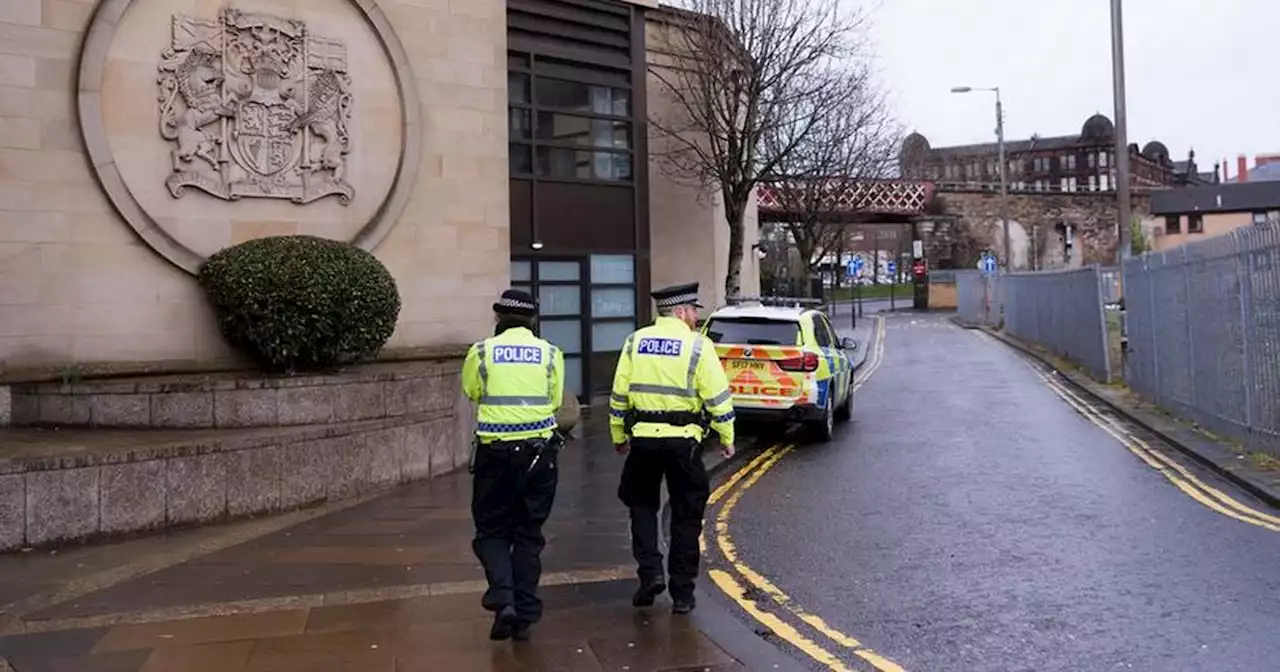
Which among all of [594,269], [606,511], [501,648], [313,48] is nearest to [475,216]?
[313,48]

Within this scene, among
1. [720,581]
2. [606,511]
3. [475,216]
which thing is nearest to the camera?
[720,581]

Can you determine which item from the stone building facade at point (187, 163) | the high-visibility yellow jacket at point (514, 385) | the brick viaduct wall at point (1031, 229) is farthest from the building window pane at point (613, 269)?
the brick viaduct wall at point (1031, 229)

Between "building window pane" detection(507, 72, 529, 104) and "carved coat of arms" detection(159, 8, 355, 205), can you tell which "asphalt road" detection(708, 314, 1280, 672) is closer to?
"carved coat of arms" detection(159, 8, 355, 205)

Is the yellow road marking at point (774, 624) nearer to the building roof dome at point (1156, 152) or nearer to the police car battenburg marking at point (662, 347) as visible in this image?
the police car battenburg marking at point (662, 347)

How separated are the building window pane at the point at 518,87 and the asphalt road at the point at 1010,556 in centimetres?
688

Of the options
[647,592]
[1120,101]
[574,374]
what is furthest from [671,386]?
[1120,101]

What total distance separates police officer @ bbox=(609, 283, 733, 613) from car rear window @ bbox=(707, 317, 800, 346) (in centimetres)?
710

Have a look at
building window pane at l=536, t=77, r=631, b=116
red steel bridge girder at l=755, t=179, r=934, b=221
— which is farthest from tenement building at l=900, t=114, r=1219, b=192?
building window pane at l=536, t=77, r=631, b=116

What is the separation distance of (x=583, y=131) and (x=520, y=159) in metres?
1.38

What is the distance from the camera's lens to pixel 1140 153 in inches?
4710

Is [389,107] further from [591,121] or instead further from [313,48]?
[591,121]

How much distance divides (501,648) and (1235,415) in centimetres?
935

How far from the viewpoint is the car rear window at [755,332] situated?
1340 cm

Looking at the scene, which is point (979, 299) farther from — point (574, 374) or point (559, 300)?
point (559, 300)
